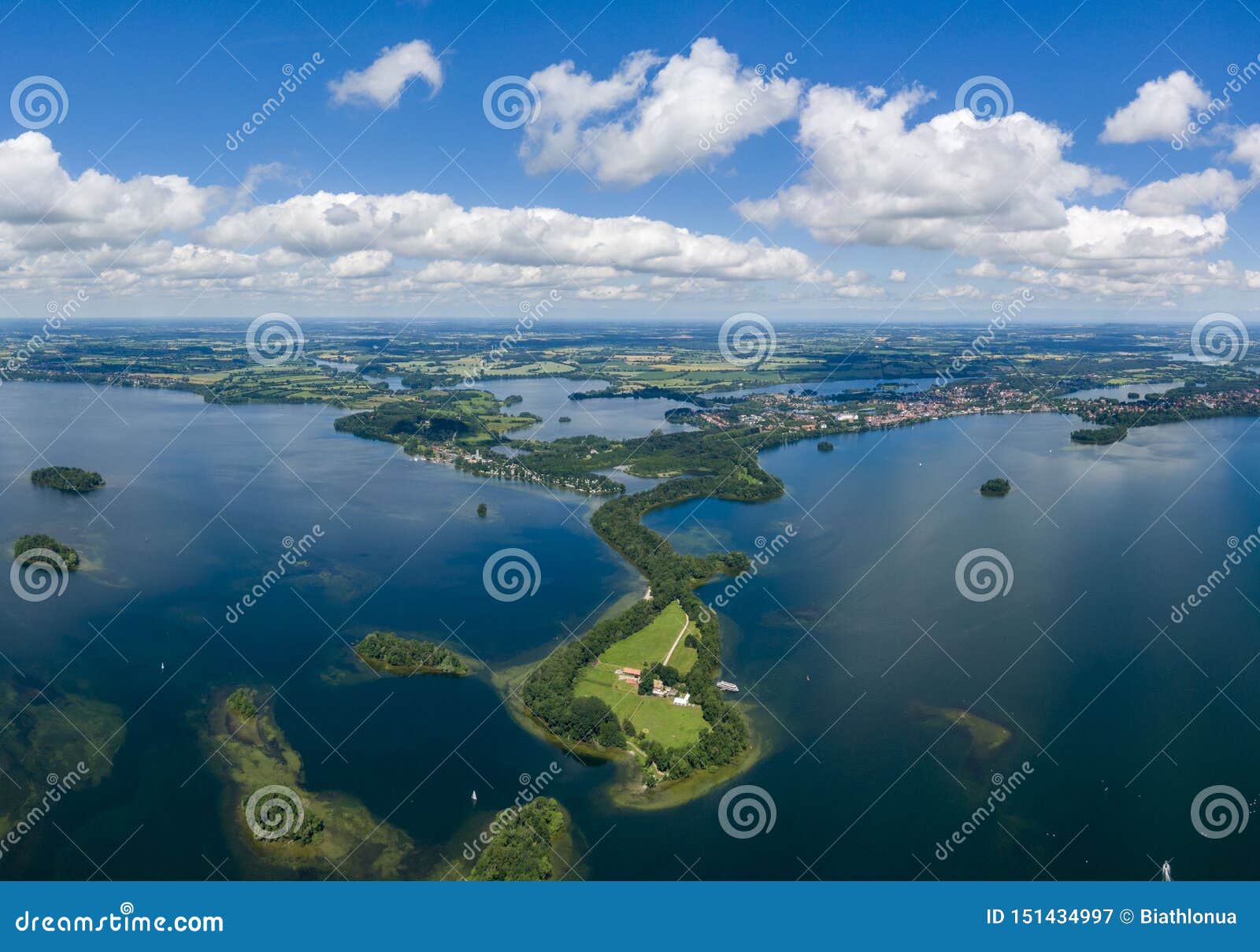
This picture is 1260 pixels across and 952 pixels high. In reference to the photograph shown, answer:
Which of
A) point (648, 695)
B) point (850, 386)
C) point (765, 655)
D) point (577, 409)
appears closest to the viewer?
point (648, 695)

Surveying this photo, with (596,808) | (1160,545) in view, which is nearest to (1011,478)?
(1160,545)

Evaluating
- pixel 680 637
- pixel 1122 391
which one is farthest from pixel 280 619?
pixel 1122 391

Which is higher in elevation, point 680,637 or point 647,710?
point 680,637

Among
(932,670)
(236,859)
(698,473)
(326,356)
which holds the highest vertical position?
(326,356)

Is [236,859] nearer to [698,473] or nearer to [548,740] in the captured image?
[548,740]

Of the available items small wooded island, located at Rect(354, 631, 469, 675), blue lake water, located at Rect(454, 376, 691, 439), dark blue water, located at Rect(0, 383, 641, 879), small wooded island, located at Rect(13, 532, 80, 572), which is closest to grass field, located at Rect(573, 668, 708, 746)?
dark blue water, located at Rect(0, 383, 641, 879)

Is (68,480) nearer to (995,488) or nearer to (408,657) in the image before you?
(408,657)
